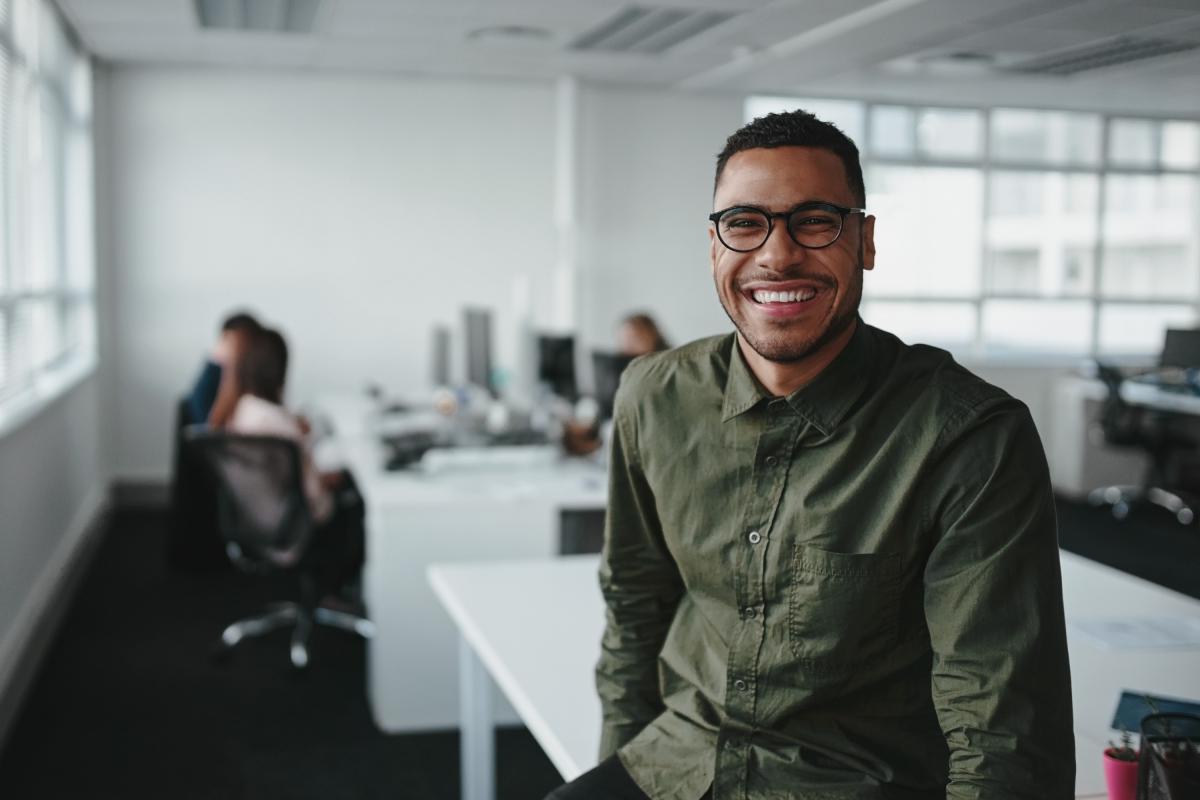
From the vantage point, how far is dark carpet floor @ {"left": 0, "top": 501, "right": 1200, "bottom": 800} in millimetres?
3316

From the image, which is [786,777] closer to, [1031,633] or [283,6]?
[1031,633]

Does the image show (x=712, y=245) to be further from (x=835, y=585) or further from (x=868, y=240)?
(x=835, y=585)

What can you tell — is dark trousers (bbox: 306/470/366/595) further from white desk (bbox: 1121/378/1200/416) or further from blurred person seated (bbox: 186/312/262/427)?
white desk (bbox: 1121/378/1200/416)

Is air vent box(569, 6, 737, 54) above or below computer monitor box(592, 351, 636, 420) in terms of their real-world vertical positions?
above

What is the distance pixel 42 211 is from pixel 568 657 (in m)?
4.49

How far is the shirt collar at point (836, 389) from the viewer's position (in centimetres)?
149

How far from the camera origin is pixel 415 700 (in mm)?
3736

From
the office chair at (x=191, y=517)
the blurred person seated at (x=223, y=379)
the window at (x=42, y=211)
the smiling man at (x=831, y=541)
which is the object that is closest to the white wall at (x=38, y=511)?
the window at (x=42, y=211)

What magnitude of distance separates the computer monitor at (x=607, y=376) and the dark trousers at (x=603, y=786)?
123 inches

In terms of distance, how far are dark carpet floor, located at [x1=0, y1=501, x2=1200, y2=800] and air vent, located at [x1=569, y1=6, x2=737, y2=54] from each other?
299 centimetres

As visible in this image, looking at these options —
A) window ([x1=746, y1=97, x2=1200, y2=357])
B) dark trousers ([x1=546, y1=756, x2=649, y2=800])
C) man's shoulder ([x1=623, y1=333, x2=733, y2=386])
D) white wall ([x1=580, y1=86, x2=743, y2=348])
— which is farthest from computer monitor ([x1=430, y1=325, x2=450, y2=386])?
dark trousers ([x1=546, y1=756, x2=649, y2=800])

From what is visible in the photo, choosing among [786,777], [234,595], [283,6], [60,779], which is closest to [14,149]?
[283,6]

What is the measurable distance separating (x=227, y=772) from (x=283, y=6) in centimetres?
356

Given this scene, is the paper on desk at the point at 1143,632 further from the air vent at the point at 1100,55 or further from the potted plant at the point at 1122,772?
the air vent at the point at 1100,55
